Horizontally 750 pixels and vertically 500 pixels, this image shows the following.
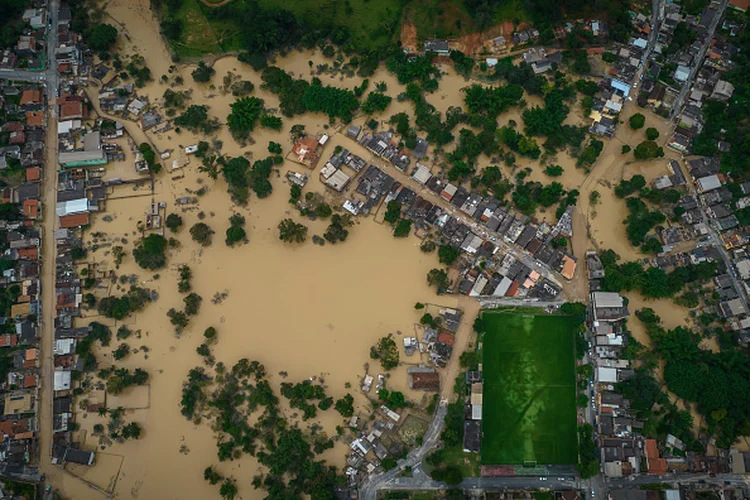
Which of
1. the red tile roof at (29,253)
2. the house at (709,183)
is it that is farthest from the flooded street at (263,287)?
the red tile roof at (29,253)

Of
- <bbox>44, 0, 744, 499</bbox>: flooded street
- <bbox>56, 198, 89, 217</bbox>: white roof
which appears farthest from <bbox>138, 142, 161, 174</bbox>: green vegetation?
<bbox>56, 198, 89, 217</bbox>: white roof

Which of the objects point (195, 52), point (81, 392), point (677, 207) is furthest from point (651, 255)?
point (81, 392)

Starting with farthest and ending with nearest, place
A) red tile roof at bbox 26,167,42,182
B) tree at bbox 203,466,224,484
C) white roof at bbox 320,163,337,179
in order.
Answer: white roof at bbox 320,163,337,179
red tile roof at bbox 26,167,42,182
tree at bbox 203,466,224,484

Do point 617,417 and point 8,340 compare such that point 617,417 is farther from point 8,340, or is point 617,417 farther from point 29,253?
point 29,253

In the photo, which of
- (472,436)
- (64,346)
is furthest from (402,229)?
(64,346)

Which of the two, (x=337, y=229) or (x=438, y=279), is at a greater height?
(x=337, y=229)

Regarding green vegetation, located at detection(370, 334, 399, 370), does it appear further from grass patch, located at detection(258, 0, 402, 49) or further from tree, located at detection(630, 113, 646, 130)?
tree, located at detection(630, 113, 646, 130)
